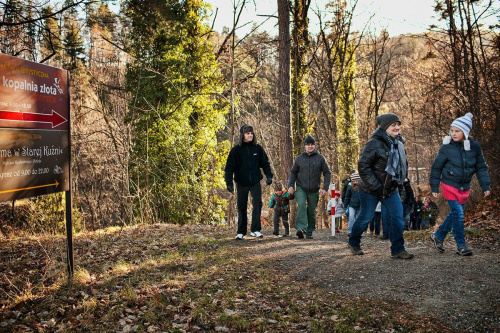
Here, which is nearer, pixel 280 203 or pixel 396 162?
pixel 396 162

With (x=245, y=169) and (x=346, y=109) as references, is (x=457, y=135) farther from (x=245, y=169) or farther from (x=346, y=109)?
(x=346, y=109)

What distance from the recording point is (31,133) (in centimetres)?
478

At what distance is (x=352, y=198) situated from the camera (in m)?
10.3

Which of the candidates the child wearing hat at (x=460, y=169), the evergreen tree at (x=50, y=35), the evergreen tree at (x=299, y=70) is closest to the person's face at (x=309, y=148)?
the child wearing hat at (x=460, y=169)

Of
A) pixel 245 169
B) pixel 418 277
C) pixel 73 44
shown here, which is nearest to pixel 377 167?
pixel 418 277

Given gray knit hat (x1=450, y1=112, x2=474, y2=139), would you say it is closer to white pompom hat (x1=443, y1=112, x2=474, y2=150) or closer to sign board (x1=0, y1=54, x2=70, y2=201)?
white pompom hat (x1=443, y1=112, x2=474, y2=150)

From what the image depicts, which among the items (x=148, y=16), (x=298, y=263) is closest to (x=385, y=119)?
(x=298, y=263)

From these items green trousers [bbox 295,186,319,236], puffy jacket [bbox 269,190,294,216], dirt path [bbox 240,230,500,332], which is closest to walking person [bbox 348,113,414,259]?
dirt path [bbox 240,230,500,332]

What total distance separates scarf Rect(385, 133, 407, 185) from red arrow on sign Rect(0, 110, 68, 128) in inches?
183

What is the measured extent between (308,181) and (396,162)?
108 inches

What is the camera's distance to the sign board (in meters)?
4.43

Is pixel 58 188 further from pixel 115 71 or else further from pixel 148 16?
pixel 115 71

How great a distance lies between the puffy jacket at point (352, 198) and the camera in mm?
10203

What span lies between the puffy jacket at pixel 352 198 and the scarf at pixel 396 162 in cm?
440
